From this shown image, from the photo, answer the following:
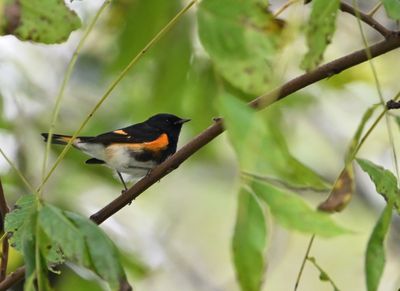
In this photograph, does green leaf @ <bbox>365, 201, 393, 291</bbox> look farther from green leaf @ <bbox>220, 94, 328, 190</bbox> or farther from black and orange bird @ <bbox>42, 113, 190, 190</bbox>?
black and orange bird @ <bbox>42, 113, 190, 190</bbox>

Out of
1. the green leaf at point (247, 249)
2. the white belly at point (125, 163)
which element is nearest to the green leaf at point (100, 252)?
the green leaf at point (247, 249)

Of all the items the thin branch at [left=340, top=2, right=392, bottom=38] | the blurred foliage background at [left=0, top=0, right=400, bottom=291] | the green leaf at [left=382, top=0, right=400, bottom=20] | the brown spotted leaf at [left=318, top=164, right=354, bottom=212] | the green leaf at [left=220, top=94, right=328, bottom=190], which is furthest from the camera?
the blurred foliage background at [left=0, top=0, right=400, bottom=291]

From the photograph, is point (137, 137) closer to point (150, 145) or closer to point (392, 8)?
point (150, 145)

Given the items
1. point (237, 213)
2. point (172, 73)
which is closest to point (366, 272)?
point (237, 213)

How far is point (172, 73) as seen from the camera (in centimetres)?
199

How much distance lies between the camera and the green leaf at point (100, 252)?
36.1 inches

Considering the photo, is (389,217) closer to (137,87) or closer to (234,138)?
(234,138)

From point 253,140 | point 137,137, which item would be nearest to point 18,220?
point 253,140

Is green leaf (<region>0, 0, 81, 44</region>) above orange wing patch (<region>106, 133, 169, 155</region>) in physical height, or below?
above

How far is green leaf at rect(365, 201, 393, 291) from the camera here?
931mm

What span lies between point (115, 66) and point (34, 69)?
2.29m

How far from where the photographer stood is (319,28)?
0.97 meters

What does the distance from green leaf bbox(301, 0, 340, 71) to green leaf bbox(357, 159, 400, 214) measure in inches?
6.1

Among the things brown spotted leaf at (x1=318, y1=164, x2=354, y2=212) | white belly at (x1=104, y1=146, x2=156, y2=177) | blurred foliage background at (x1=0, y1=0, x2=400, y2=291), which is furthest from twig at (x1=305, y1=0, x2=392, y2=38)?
white belly at (x1=104, y1=146, x2=156, y2=177)
